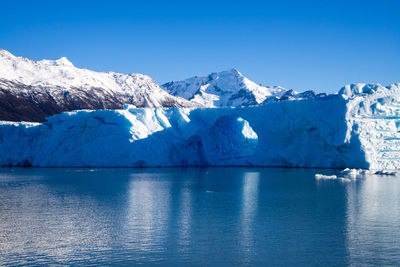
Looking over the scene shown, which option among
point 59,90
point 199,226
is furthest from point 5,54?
point 199,226

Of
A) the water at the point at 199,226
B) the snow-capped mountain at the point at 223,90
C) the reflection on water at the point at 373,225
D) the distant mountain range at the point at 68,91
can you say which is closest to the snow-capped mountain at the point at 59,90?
the distant mountain range at the point at 68,91

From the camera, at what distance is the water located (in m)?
6.83

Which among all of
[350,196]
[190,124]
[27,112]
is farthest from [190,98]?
[350,196]

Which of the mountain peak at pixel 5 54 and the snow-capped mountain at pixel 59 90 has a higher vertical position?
the mountain peak at pixel 5 54

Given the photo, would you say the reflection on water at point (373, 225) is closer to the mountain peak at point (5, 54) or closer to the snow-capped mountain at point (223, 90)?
the mountain peak at point (5, 54)

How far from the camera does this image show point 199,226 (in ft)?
29.3

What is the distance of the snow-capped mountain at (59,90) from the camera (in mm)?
74812

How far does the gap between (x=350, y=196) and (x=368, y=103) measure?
11903mm

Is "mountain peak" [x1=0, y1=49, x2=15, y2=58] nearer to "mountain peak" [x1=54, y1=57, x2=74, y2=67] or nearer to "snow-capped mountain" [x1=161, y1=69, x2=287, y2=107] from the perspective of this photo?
"mountain peak" [x1=54, y1=57, x2=74, y2=67]

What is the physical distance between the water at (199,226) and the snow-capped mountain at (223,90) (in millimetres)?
112084

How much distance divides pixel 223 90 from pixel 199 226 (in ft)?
441

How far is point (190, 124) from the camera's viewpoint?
95.2 feet

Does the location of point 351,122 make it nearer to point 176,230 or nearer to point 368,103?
point 368,103

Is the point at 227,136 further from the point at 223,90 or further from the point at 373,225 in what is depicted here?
the point at 223,90
